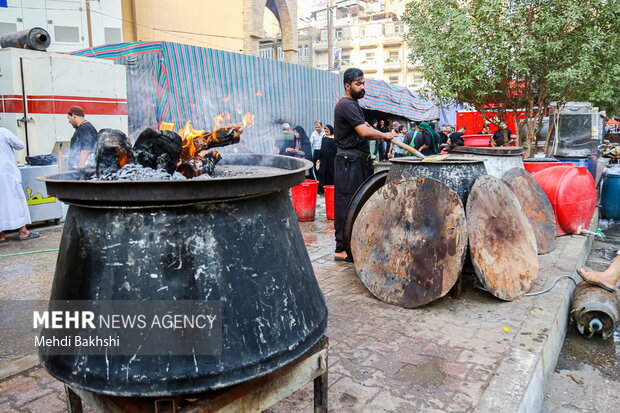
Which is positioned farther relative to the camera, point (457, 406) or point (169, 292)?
point (457, 406)

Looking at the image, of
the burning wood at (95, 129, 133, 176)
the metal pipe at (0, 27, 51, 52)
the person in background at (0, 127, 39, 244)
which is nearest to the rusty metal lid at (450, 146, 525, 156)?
the burning wood at (95, 129, 133, 176)

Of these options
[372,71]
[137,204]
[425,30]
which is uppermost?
[372,71]

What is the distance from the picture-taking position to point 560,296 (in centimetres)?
375

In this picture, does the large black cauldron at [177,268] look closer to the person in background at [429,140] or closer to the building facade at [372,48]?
the person in background at [429,140]

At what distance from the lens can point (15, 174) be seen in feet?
20.7

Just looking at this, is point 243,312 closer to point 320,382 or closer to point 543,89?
point 320,382

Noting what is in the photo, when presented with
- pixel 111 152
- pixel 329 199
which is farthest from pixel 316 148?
pixel 111 152

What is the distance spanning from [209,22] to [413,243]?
17727mm

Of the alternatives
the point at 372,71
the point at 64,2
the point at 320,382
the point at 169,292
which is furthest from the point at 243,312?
the point at 372,71

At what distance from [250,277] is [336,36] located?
63.2 meters

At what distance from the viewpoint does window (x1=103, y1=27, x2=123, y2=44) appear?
1490 centimetres

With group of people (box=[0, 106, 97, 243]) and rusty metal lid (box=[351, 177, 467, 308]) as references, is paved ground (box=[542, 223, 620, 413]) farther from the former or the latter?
group of people (box=[0, 106, 97, 243])

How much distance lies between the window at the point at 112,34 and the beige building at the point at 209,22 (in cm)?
174

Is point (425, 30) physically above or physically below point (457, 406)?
above
